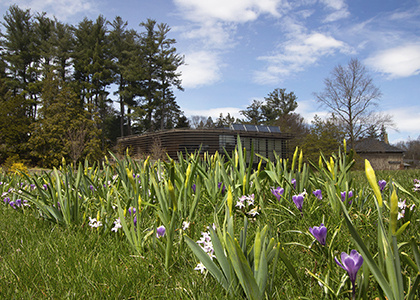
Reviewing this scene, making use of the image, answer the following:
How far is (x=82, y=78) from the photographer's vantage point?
115 ft

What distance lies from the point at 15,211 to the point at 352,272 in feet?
11.6

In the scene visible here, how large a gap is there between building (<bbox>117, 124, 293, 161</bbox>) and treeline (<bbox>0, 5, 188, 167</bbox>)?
158 inches

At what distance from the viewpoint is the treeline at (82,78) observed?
2547 cm

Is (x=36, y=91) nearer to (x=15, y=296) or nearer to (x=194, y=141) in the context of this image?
(x=194, y=141)

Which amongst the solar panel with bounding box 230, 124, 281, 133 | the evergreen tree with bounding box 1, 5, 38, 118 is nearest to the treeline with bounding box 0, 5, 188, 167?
the evergreen tree with bounding box 1, 5, 38, 118

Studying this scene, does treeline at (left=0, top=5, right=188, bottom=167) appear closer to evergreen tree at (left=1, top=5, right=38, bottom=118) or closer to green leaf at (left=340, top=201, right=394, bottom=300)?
evergreen tree at (left=1, top=5, right=38, bottom=118)

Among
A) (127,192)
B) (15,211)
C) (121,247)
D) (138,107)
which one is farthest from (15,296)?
(138,107)

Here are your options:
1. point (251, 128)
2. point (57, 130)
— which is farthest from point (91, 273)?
point (251, 128)

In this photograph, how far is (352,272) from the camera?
3.00ft

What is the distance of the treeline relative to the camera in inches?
1003

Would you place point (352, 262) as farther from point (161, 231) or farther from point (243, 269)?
point (161, 231)

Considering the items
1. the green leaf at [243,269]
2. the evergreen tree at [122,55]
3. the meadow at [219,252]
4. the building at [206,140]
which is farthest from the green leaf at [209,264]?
the evergreen tree at [122,55]

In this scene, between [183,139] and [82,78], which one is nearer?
[183,139]

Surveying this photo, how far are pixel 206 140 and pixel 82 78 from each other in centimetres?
1873
